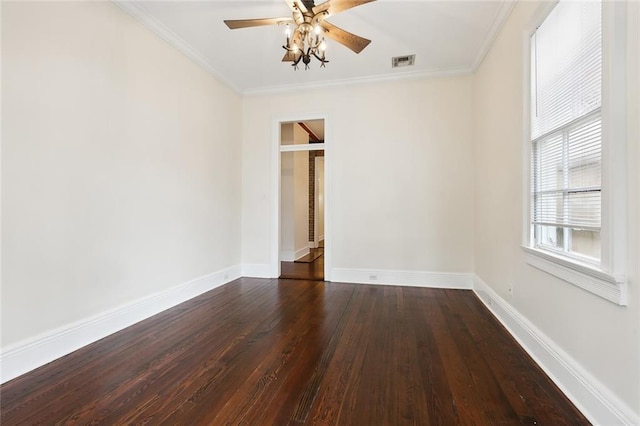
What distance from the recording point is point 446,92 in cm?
376

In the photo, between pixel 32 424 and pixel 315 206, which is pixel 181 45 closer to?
pixel 32 424

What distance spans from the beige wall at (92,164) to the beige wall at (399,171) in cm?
153

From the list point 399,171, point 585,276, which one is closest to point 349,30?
point 399,171

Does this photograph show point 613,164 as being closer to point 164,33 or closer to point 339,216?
point 339,216

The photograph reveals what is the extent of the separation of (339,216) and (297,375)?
256cm

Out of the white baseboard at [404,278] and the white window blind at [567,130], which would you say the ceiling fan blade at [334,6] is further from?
the white baseboard at [404,278]

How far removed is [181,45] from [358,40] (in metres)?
2.10

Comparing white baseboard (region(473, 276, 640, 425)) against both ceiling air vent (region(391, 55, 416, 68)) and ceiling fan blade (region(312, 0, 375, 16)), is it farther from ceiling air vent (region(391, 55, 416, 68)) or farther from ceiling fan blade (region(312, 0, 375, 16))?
ceiling air vent (region(391, 55, 416, 68))

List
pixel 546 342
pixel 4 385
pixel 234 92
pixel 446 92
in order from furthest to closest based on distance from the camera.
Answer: pixel 234 92, pixel 446 92, pixel 546 342, pixel 4 385

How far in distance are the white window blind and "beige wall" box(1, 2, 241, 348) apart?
134 inches

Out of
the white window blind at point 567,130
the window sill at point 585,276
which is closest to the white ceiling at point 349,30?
the white window blind at point 567,130

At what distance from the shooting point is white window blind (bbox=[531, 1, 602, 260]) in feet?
4.92

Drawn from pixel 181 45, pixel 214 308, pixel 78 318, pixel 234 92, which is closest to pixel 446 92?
pixel 234 92

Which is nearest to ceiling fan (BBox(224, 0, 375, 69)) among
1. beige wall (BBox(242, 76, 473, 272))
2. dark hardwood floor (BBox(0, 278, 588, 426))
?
beige wall (BBox(242, 76, 473, 272))
